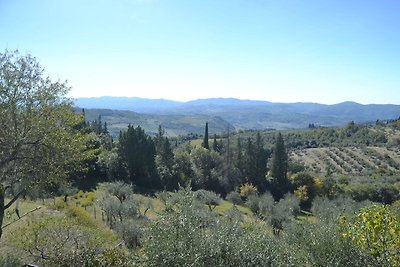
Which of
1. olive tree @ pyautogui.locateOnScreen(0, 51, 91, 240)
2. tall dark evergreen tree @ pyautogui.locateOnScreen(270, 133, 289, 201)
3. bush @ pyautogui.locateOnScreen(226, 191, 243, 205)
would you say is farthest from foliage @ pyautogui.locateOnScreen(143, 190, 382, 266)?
tall dark evergreen tree @ pyautogui.locateOnScreen(270, 133, 289, 201)

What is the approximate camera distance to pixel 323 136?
14550 cm

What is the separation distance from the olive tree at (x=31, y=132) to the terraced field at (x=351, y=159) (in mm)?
82325

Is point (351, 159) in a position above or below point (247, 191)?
below

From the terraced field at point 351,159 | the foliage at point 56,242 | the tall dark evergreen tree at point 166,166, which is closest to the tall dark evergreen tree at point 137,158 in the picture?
the tall dark evergreen tree at point 166,166

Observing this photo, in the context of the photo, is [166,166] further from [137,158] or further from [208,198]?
[208,198]

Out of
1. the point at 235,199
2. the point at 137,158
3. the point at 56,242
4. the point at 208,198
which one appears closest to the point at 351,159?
the point at 235,199

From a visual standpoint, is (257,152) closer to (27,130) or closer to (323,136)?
(27,130)

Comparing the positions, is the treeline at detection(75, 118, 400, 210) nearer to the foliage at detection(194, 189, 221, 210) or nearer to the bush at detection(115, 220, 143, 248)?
the foliage at detection(194, 189, 221, 210)

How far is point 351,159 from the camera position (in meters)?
108

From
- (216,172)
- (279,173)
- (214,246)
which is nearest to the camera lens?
(214,246)

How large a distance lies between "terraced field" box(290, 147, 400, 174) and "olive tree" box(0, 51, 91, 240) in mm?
82325

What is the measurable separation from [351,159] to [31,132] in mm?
106503

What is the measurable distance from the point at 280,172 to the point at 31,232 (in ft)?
186

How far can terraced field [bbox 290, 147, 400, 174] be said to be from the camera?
95875 millimetres
